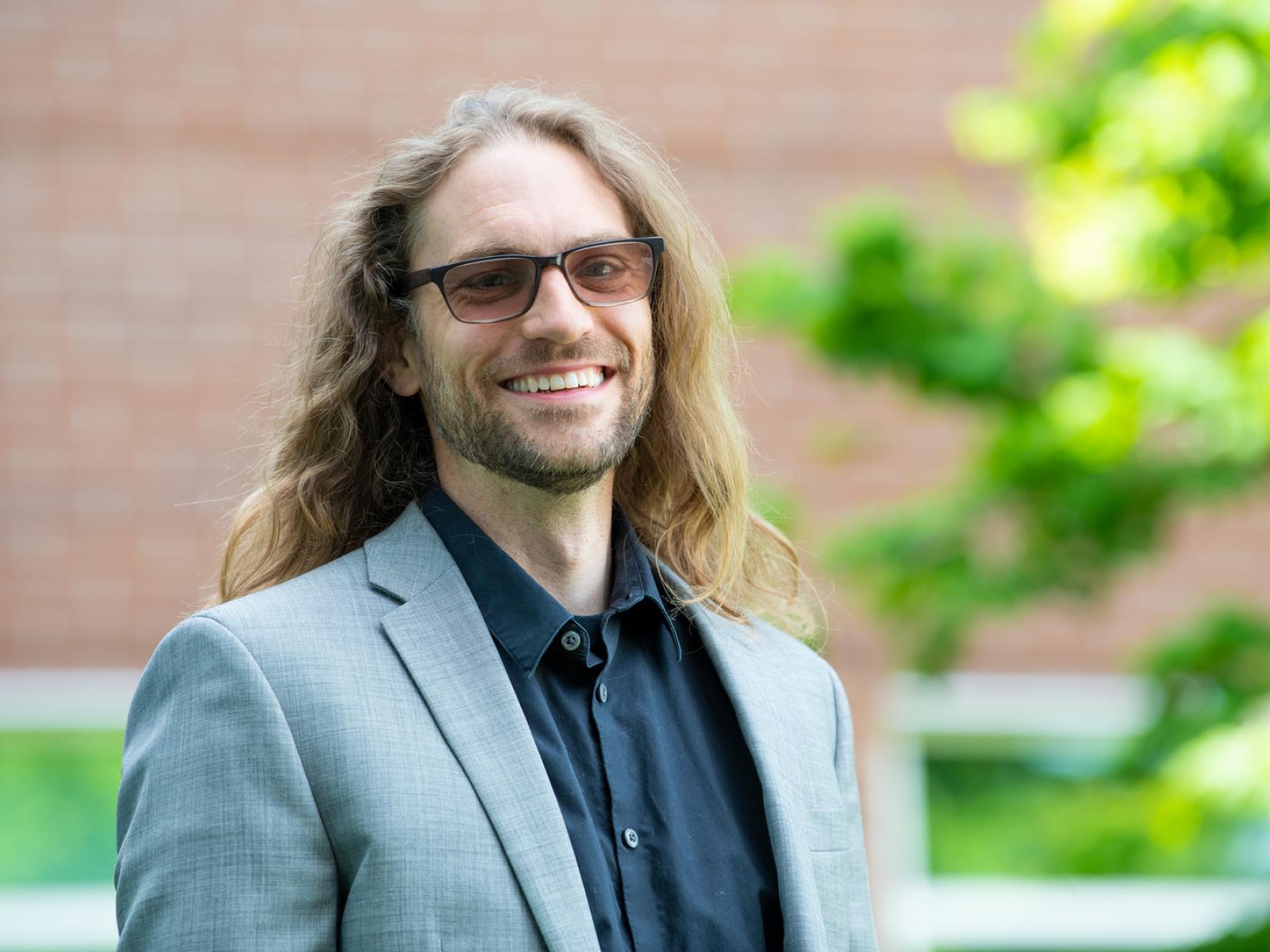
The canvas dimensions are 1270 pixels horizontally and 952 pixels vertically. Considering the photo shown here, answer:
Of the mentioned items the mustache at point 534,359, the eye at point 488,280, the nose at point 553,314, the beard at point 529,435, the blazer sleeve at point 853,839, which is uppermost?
the eye at point 488,280

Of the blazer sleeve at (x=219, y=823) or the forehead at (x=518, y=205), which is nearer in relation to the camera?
the blazer sleeve at (x=219, y=823)

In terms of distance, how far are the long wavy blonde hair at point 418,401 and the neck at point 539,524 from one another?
168 millimetres

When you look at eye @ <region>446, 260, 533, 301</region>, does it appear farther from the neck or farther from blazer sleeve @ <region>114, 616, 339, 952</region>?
blazer sleeve @ <region>114, 616, 339, 952</region>

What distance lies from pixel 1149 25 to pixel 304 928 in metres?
3.87

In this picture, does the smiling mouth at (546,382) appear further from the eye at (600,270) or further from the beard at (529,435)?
the eye at (600,270)

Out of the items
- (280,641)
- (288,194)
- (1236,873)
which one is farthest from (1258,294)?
(280,641)

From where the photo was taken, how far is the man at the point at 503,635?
6.47ft

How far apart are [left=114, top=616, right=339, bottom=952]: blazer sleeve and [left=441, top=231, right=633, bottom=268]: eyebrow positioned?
2.18 feet

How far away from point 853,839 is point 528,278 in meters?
1.01

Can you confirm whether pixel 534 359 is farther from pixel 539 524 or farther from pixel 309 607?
pixel 309 607

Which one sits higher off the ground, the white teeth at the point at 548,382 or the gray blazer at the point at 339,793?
the white teeth at the point at 548,382

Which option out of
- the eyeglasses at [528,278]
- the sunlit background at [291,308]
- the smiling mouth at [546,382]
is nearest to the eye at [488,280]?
the eyeglasses at [528,278]

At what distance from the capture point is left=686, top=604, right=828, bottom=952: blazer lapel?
2270 mm

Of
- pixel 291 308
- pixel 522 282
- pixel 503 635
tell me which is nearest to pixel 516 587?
pixel 503 635
